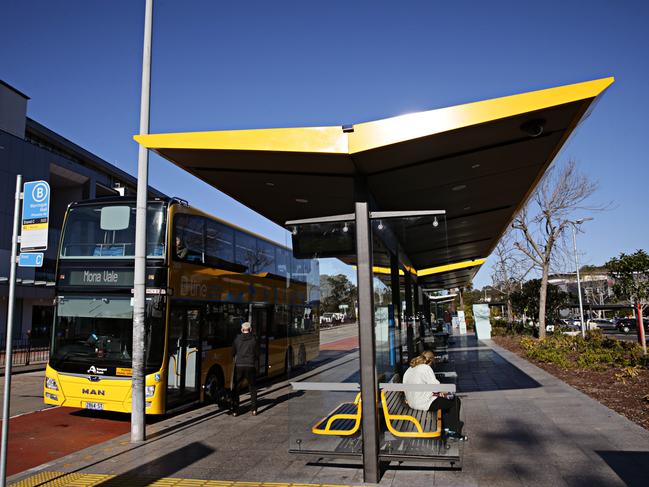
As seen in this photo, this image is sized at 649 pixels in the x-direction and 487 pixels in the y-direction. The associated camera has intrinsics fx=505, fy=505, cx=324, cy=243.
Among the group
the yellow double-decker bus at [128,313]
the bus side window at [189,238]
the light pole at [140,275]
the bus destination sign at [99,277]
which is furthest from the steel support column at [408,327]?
the bus destination sign at [99,277]

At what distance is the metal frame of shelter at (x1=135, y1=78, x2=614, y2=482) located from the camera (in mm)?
5047

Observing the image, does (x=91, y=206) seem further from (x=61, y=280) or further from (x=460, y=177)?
(x=460, y=177)

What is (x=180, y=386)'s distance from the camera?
386 inches

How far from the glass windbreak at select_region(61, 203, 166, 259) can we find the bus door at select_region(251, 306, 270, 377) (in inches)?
173

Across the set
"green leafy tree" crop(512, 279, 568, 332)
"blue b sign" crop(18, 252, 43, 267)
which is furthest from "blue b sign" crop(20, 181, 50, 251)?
"green leafy tree" crop(512, 279, 568, 332)

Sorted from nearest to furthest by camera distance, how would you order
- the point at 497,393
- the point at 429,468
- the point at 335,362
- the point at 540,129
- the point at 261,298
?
the point at 540,129 → the point at 429,468 → the point at 335,362 → the point at 497,393 → the point at 261,298

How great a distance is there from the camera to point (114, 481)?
19.2ft

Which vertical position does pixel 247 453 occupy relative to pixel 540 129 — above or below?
below

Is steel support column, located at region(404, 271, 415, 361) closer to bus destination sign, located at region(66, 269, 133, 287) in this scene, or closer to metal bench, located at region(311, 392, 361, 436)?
metal bench, located at region(311, 392, 361, 436)

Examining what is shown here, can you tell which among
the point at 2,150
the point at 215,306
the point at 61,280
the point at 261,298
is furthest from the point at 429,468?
the point at 2,150

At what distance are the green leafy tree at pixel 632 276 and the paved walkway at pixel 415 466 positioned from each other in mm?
11303

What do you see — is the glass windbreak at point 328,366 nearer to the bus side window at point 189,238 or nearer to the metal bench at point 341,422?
the metal bench at point 341,422

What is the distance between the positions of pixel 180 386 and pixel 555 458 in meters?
6.73

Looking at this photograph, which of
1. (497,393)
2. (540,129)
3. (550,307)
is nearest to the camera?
(540,129)
